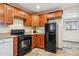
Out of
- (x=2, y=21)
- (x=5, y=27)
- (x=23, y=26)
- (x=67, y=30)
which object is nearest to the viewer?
(x=2, y=21)

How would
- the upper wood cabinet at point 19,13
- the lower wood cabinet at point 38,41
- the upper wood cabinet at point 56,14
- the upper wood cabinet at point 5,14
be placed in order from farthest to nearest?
the lower wood cabinet at point 38,41 → the upper wood cabinet at point 56,14 → the upper wood cabinet at point 19,13 → the upper wood cabinet at point 5,14

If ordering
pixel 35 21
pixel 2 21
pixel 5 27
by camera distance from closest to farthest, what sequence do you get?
pixel 2 21 < pixel 5 27 < pixel 35 21

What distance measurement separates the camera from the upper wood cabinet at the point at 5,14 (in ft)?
7.56

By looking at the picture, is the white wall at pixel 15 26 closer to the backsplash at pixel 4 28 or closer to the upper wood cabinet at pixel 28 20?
the backsplash at pixel 4 28

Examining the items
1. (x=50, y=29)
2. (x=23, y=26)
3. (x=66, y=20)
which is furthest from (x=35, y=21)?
(x=66, y=20)

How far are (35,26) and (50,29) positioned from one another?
1.07m

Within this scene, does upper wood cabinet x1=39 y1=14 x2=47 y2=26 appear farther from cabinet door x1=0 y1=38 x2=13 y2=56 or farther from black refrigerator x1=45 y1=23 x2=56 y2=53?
Result: cabinet door x1=0 y1=38 x2=13 y2=56

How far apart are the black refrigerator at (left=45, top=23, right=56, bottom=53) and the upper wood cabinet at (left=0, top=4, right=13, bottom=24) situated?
141 centimetres

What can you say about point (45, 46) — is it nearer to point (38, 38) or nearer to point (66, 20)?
point (38, 38)

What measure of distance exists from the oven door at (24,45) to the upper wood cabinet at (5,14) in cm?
65

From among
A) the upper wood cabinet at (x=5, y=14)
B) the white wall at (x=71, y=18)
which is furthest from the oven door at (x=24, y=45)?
the white wall at (x=71, y=18)

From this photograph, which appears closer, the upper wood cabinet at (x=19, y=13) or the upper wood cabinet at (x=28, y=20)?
the upper wood cabinet at (x=19, y=13)

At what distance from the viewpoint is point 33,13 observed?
376 centimetres

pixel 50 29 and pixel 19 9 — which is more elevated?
pixel 19 9
